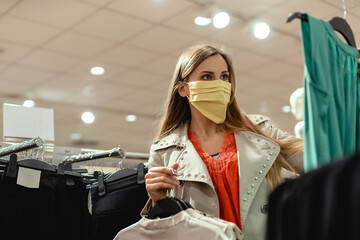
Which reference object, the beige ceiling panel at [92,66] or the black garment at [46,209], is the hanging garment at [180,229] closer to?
the black garment at [46,209]

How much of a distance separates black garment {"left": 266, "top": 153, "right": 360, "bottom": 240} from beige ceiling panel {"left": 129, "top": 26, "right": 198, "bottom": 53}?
14.8 feet

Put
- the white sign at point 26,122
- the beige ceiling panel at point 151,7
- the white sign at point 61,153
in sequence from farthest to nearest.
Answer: the beige ceiling panel at point 151,7
the white sign at point 61,153
the white sign at point 26,122

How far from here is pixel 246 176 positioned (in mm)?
1703

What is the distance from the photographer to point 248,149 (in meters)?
1.78

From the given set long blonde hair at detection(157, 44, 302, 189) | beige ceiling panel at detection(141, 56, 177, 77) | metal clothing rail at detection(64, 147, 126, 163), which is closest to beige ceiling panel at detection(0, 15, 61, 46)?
beige ceiling panel at detection(141, 56, 177, 77)

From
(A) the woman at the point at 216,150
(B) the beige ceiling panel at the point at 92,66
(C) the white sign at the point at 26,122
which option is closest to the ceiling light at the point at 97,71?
(B) the beige ceiling panel at the point at 92,66

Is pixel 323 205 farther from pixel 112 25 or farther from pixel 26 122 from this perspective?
pixel 112 25

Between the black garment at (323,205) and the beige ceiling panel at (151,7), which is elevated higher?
the beige ceiling panel at (151,7)

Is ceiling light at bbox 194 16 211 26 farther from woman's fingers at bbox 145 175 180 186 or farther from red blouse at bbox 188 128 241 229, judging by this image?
woman's fingers at bbox 145 175 180 186

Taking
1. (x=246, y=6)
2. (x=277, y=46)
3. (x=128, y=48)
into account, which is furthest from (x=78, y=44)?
(x=277, y=46)

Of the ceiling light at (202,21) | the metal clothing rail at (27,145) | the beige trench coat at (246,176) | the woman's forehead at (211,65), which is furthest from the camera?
the ceiling light at (202,21)

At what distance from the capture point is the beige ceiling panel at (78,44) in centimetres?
521

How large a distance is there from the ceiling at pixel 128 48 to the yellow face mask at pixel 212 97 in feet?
9.04

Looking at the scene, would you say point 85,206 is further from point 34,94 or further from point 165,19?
point 34,94
